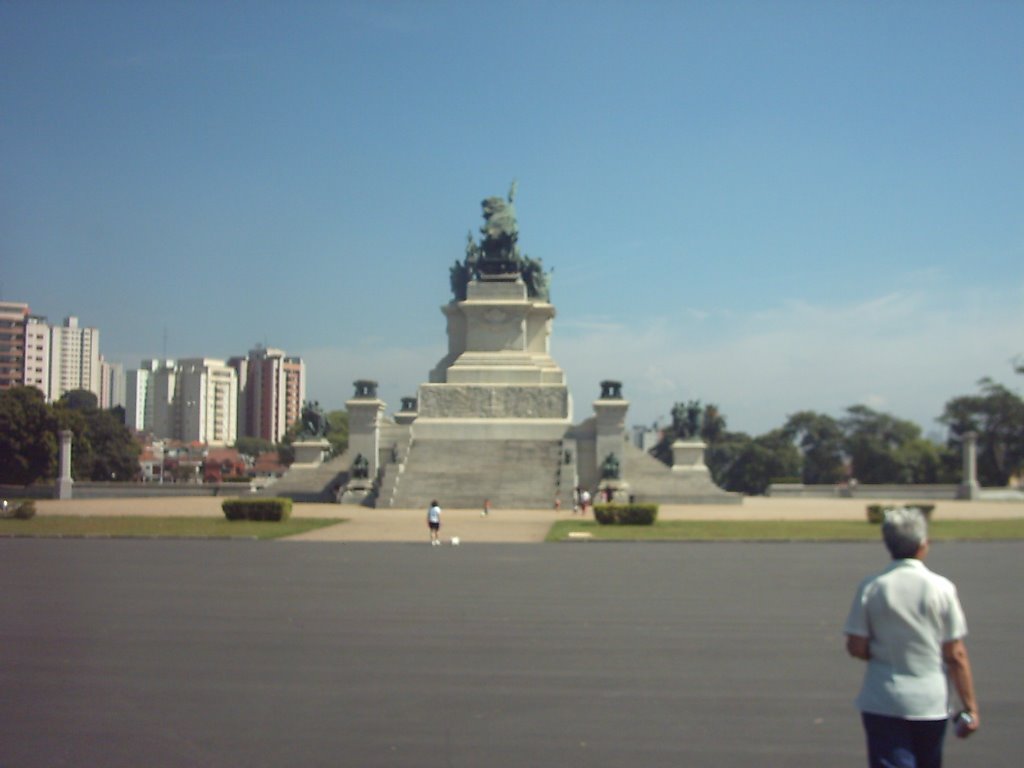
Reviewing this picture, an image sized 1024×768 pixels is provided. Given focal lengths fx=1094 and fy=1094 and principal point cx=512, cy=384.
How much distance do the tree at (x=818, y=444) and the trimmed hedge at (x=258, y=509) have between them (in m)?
60.0

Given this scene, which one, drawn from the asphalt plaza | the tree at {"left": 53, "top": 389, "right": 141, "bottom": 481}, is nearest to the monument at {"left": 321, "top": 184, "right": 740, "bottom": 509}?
the tree at {"left": 53, "top": 389, "right": 141, "bottom": 481}

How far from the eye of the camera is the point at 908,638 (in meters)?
4.87

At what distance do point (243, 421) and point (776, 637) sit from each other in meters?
112

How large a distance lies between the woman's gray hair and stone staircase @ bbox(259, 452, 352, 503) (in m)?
39.2

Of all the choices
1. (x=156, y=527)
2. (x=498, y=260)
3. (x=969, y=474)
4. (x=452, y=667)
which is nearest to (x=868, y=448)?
(x=969, y=474)

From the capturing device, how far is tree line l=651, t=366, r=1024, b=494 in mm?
65625

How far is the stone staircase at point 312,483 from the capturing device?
4353cm

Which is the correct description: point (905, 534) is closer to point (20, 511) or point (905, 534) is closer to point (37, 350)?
point (20, 511)

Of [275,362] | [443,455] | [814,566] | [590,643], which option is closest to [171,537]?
[814,566]

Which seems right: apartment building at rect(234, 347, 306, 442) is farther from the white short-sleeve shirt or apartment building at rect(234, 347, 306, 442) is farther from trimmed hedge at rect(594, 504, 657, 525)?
the white short-sleeve shirt

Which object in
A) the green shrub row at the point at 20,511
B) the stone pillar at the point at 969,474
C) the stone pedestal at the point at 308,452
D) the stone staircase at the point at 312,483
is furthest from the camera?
the stone pillar at the point at 969,474

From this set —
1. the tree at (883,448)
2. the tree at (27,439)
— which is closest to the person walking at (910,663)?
the tree at (27,439)

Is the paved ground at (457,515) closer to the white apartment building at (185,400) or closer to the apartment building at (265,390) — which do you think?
the white apartment building at (185,400)

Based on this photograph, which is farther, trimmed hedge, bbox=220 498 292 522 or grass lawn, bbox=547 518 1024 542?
trimmed hedge, bbox=220 498 292 522
